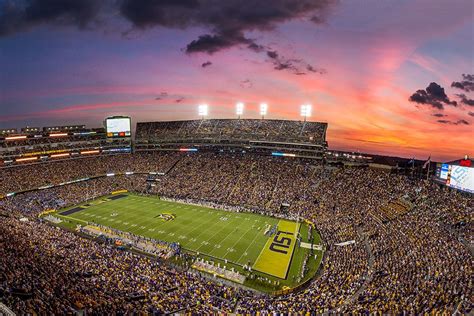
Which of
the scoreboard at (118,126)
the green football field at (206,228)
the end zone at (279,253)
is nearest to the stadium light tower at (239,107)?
the green football field at (206,228)

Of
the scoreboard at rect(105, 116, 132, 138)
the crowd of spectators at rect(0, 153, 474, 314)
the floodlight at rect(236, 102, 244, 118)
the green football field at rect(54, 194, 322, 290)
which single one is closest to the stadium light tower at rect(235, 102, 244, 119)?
the floodlight at rect(236, 102, 244, 118)

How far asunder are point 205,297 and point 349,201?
95.9ft

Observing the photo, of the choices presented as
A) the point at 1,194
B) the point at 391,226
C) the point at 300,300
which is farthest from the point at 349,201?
the point at 1,194

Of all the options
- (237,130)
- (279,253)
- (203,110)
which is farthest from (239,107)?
(279,253)

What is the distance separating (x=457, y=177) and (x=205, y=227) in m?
31.9

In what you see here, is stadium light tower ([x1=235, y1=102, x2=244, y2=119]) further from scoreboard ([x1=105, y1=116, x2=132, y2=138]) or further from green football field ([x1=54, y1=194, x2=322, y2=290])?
scoreboard ([x1=105, y1=116, x2=132, y2=138])

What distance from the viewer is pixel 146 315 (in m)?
14.8

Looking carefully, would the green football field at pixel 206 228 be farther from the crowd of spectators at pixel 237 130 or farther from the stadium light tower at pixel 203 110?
the stadium light tower at pixel 203 110

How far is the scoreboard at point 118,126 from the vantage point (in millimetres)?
73938

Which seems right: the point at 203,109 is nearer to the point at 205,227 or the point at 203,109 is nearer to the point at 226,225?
the point at 226,225

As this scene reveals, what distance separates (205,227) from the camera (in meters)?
36.7

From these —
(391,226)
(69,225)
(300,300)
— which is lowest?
(69,225)

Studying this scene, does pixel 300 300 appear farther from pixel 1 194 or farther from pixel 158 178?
pixel 1 194

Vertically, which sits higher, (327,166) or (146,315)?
(327,166)
